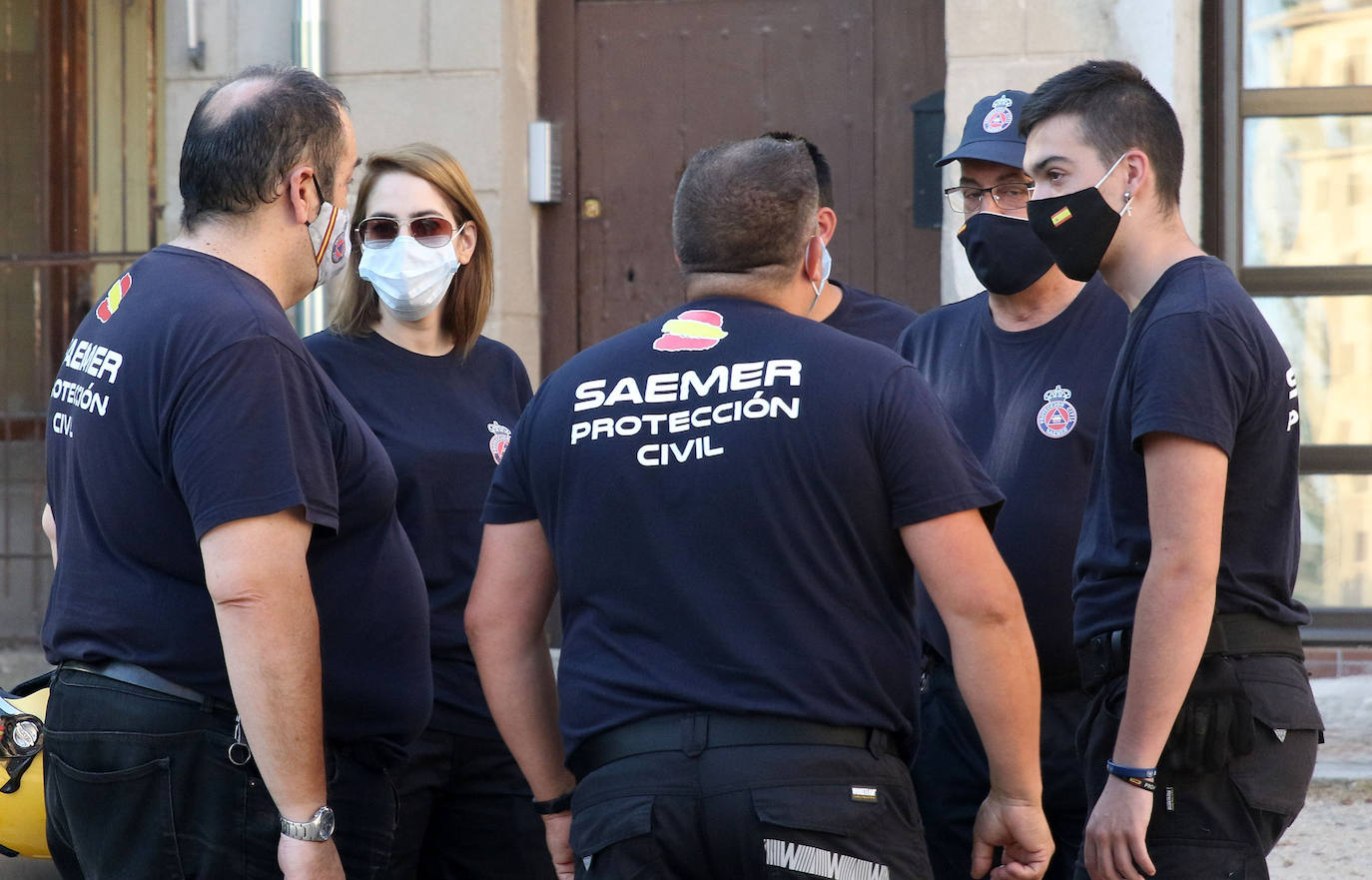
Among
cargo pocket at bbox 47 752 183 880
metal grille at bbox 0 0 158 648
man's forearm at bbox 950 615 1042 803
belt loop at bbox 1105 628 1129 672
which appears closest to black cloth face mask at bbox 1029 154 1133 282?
belt loop at bbox 1105 628 1129 672

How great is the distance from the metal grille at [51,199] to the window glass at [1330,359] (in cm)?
456

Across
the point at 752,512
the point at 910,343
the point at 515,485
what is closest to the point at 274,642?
the point at 515,485

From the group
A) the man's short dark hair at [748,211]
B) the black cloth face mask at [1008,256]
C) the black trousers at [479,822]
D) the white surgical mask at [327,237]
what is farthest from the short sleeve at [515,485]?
the black cloth face mask at [1008,256]

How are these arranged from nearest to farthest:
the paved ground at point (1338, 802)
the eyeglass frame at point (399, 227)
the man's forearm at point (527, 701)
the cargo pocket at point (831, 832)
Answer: the cargo pocket at point (831, 832)
the man's forearm at point (527, 701)
the eyeglass frame at point (399, 227)
the paved ground at point (1338, 802)

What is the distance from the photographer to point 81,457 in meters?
2.30

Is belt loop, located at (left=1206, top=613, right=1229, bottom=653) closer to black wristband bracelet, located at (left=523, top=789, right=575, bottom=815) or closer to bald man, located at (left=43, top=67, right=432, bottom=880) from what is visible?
black wristband bracelet, located at (left=523, top=789, right=575, bottom=815)

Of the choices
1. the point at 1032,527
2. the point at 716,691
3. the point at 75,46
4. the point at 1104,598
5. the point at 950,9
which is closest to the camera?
the point at 716,691

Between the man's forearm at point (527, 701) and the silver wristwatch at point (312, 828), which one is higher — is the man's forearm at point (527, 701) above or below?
above

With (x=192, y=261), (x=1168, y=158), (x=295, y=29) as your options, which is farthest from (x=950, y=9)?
(x=192, y=261)

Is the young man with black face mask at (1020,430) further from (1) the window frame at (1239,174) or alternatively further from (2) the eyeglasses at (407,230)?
(1) the window frame at (1239,174)

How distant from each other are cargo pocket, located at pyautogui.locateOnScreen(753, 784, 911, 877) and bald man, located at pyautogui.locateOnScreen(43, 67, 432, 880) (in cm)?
73

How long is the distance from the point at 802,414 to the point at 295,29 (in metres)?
4.24

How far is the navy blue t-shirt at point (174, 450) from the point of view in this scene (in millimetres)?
2188

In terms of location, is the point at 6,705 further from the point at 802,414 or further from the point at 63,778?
the point at 802,414
